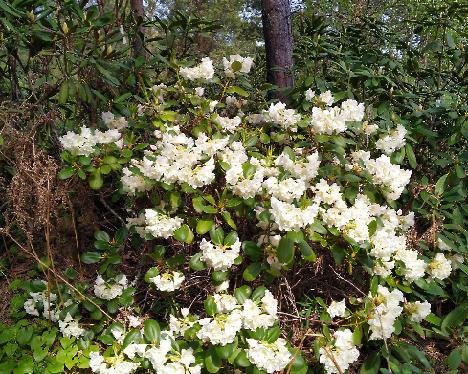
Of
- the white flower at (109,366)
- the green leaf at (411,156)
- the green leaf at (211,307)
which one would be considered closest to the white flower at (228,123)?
the green leaf at (411,156)

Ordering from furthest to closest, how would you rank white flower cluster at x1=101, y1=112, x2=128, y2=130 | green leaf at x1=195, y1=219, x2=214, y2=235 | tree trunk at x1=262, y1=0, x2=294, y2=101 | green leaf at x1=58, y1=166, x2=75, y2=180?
tree trunk at x1=262, y1=0, x2=294, y2=101 < white flower cluster at x1=101, y1=112, x2=128, y2=130 < green leaf at x1=58, y1=166, x2=75, y2=180 < green leaf at x1=195, y1=219, x2=214, y2=235

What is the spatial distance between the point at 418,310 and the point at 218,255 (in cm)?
97

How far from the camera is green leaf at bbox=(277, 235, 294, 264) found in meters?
1.89

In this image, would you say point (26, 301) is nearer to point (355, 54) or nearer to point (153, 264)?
point (153, 264)

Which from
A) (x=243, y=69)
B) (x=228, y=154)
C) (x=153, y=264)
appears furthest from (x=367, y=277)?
(x=243, y=69)

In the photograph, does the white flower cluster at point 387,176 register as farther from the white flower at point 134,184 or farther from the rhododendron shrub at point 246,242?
the white flower at point 134,184

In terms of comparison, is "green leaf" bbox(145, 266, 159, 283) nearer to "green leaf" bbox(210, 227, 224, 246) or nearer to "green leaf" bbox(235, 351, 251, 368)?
"green leaf" bbox(210, 227, 224, 246)

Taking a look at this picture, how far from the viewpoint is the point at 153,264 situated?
91.0 inches

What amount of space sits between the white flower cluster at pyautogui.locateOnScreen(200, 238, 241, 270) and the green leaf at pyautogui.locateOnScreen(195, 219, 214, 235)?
0.27 ft

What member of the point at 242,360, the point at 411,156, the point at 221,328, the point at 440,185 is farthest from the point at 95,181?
the point at 440,185

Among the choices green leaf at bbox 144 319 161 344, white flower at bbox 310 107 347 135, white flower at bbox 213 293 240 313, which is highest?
white flower at bbox 310 107 347 135

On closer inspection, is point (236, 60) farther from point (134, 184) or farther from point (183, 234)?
point (183, 234)

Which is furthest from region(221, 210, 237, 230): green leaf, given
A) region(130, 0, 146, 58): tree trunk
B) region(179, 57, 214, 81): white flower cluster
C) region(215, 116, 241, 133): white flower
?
region(130, 0, 146, 58): tree trunk

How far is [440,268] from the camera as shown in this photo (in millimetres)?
2289
